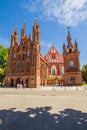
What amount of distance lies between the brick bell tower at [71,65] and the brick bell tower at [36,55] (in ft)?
43.7

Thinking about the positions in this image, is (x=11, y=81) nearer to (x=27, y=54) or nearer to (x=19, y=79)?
(x=19, y=79)

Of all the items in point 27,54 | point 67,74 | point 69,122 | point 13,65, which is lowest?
point 69,122

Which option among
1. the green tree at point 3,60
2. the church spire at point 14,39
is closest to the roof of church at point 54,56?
the church spire at point 14,39

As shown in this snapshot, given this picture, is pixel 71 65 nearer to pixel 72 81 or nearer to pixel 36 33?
pixel 72 81

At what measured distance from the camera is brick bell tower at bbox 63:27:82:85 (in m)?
53.6

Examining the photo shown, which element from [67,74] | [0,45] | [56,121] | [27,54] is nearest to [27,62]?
[27,54]

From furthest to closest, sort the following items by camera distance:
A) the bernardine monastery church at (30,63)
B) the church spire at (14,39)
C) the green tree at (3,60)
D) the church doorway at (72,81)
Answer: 1. the church spire at (14,39)
2. the church doorway at (72,81)
3. the green tree at (3,60)
4. the bernardine monastery church at (30,63)

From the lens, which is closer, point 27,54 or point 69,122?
point 69,122

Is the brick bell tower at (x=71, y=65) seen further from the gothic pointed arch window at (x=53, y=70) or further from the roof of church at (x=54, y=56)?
the gothic pointed arch window at (x=53, y=70)

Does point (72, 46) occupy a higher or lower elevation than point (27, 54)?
higher

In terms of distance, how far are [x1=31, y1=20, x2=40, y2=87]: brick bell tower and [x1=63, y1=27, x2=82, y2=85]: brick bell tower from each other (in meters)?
13.3

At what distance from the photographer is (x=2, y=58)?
50812 millimetres

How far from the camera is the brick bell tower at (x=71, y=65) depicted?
2110 inches

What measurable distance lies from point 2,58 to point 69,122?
4710 centimetres
